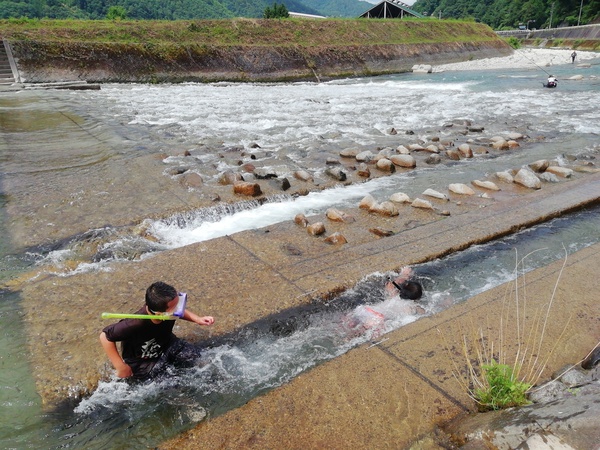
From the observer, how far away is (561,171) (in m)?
7.62

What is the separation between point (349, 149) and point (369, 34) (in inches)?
1304

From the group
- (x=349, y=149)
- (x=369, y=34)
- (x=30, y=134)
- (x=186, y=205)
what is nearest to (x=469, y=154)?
(x=349, y=149)

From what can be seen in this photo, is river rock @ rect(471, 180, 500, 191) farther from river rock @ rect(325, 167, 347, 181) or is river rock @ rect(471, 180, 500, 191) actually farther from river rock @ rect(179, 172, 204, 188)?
river rock @ rect(179, 172, 204, 188)

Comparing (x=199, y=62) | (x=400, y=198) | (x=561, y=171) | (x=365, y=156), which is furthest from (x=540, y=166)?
(x=199, y=62)

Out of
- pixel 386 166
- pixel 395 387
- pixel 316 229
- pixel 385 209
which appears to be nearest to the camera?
pixel 395 387

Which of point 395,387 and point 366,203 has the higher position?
point 366,203

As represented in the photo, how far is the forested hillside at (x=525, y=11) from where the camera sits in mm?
72938

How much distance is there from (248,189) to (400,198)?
228 centimetres

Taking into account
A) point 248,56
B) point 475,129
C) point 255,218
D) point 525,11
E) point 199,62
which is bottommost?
point 255,218

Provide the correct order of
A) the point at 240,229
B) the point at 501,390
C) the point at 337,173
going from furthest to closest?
the point at 337,173 → the point at 240,229 → the point at 501,390

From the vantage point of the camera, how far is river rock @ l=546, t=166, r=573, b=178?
7.57m

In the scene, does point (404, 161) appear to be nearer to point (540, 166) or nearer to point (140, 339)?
point (540, 166)

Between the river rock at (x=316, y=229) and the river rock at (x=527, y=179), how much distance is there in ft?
13.0

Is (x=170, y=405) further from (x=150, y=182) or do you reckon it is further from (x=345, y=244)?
(x=150, y=182)
